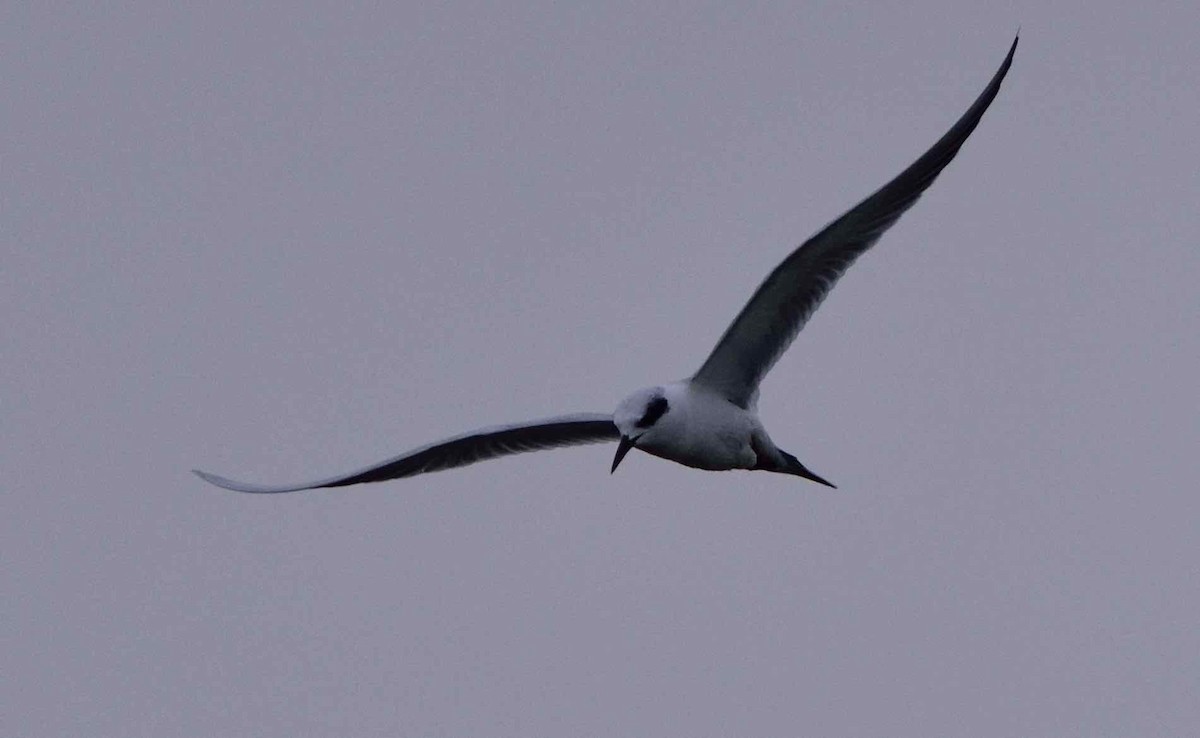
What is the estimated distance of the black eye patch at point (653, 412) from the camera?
13578mm

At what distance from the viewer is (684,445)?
14.0m

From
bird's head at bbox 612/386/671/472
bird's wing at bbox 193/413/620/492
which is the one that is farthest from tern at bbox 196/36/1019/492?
bird's wing at bbox 193/413/620/492

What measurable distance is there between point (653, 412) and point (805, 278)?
1.54 m

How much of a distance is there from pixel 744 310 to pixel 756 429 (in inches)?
52.9

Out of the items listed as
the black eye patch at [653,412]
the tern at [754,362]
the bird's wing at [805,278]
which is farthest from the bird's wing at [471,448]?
the black eye patch at [653,412]

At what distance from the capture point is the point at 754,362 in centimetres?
1433

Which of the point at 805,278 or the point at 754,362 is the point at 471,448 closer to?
the point at 754,362

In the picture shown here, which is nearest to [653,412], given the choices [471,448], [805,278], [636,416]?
[636,416]

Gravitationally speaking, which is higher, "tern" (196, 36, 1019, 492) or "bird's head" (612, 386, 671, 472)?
"tern" (196, 36, 1019, 492)

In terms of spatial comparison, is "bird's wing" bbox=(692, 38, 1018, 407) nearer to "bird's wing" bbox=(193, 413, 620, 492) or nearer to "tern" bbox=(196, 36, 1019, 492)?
"tern" bbox=(196, 36, 1019, 492)

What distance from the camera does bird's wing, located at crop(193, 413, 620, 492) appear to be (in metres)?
15.7

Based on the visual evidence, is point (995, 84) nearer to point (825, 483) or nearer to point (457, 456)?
point (825, 483)

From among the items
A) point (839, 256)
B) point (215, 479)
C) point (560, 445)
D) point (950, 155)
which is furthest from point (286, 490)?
point (950, 155)

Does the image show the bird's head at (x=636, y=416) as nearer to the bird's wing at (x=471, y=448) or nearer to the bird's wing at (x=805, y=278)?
the bird's wing at (x=805, y=278)
